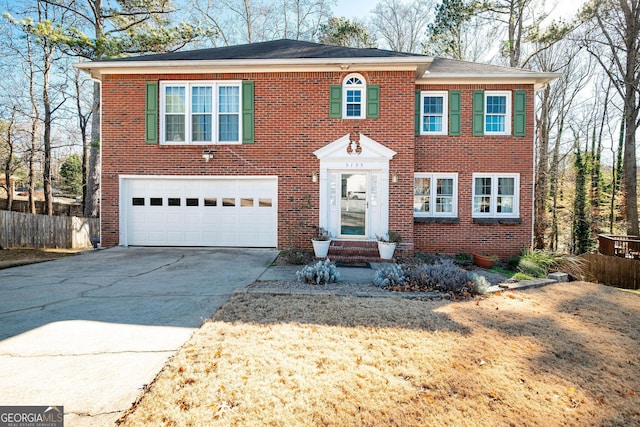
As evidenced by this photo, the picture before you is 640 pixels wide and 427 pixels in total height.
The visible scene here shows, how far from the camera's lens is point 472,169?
9805mm

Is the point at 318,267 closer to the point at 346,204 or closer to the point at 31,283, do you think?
the point at 346,204

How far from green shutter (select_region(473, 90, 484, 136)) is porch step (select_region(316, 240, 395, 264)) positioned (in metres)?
4.95

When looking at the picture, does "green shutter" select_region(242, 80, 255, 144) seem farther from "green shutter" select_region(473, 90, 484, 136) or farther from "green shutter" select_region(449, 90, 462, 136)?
"green shutter" select_region(473, 90, 484, 136)

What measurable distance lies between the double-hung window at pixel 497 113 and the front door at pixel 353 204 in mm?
4520

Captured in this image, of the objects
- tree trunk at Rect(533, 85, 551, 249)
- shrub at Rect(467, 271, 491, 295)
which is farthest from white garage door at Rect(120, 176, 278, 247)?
tree trunk at Rect(533, 85, 551, 249)

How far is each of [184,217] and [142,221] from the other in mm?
1338

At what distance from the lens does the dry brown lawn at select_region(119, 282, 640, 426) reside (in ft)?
7.73

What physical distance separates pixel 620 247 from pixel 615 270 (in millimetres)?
1272

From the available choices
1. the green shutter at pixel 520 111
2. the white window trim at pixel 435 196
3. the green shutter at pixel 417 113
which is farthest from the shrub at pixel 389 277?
the green shutter at pixel 520 111

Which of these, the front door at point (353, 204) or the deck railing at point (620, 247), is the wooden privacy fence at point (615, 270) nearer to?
the deck railing at point (620, 247)

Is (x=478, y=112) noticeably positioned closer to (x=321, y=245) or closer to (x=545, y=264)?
(x=545, y=264)

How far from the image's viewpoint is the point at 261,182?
31.2ft

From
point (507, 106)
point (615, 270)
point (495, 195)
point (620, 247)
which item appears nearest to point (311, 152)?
point (495, 195)

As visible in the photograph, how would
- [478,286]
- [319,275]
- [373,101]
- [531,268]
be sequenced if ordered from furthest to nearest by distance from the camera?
[373,101] → [531,268] → [319,275] → [478,286]
